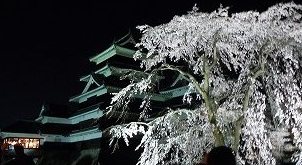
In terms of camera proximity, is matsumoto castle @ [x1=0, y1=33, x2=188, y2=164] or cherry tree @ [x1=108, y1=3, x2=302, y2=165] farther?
matsumoto castle @ [x1=0, y1=33, x2=188, y2=164]

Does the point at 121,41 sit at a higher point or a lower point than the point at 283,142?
higher

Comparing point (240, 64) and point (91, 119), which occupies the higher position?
point (240, 64)

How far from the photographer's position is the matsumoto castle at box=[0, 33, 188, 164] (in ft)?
78.4

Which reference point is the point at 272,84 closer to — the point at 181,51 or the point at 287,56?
the point at 287,56

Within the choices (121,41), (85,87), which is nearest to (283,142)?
(121,41)

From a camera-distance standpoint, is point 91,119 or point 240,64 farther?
point 91,119

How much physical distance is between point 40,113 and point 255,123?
2600 centimetres

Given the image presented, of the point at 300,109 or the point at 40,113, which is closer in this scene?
the point at 300,109

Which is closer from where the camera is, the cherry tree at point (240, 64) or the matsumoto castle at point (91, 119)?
the cherry tree at point (240, 64)

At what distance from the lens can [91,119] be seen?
86.6ft

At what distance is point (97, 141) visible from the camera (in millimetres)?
24375

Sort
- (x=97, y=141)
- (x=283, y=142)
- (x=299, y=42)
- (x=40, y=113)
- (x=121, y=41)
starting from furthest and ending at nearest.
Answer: (x=40, y=113), (x=121, y=41), (x=97, y=141), (x=283, y=142), (x=299, y=42)

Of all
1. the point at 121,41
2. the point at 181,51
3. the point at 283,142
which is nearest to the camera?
the point at 181,51

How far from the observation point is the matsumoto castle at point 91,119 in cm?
2391
